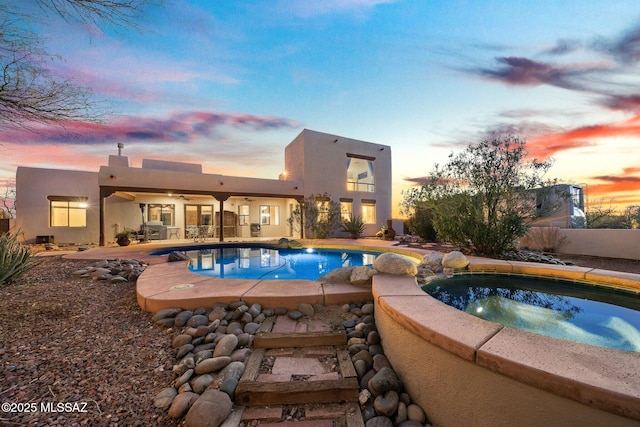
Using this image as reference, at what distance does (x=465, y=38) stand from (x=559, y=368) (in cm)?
896

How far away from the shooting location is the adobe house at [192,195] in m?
11.0

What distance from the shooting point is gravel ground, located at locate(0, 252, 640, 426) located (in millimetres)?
1690

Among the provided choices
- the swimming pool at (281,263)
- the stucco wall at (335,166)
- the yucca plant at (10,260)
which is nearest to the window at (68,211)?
the swimming pool at (281,263)

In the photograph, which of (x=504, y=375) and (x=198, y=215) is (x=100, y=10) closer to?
(x=504, y=375)

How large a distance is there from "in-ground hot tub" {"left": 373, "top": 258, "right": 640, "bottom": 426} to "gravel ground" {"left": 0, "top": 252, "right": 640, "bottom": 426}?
70.9 inches

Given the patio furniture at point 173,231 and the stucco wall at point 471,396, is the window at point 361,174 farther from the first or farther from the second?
the stucco wall at point 471,396

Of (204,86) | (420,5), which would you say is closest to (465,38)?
(420,5)

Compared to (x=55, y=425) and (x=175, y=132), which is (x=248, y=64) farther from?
(x=55, y=425)

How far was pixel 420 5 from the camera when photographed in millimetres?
6684

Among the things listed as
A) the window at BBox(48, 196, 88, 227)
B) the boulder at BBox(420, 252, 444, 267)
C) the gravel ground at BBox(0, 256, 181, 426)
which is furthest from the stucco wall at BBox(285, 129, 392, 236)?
the gravel ground at BBox(0, 256, 181, 426)

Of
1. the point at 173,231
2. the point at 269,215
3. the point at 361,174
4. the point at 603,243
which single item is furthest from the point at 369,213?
the point at 173,231

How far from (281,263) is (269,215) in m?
9.06

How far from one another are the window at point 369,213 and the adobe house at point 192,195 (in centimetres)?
7

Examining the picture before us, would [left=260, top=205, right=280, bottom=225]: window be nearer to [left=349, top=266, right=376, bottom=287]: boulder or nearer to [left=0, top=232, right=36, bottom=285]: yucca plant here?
[left=0, top=232, right=36, bottom=285]: yucca plant
